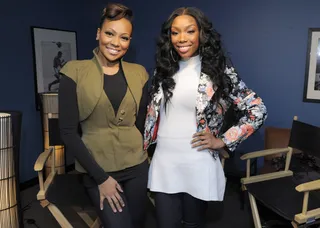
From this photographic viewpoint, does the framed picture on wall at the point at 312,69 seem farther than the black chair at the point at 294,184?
Yes

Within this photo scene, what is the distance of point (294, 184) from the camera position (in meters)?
2.27

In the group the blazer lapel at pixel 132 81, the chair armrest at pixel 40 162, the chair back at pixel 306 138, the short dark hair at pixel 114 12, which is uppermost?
the short dark hair at pixel 114 12

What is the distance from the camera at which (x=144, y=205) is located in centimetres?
163

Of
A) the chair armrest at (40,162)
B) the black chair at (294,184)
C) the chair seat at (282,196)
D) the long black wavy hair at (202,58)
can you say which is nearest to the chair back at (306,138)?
the black chair at (294,184)

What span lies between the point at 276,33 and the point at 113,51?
2018 mm

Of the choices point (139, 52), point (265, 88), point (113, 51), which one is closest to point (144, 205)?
point (113, 51)

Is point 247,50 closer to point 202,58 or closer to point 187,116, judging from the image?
point 202,58

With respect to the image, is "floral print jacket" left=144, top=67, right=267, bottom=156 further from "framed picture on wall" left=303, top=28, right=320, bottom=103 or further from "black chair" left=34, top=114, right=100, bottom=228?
"framed picture on wall" left=303, top=28, right=320, bottom=103

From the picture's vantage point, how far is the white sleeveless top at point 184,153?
5.13 ft

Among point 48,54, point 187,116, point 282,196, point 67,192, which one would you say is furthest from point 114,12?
point 48,54

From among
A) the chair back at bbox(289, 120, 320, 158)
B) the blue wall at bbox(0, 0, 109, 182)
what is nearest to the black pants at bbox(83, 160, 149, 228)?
the chair back at bbox(289, 120, 320, 158)

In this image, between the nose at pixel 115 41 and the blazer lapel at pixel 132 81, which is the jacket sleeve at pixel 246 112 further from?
the nose at pixel 115 41

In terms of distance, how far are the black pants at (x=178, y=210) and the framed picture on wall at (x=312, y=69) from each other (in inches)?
70.3

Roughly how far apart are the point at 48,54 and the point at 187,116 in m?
2.20
